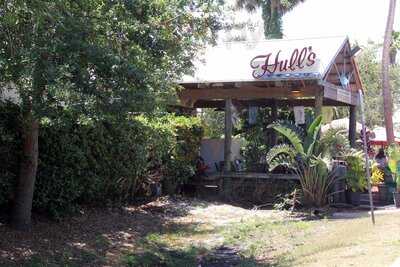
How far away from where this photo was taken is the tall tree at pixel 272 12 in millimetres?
32375

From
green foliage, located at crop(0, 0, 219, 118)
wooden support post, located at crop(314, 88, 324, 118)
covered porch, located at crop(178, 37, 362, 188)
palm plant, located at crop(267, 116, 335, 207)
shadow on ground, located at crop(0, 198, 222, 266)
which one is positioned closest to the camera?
green foliage, located at crop(0, 0, 219, 118)

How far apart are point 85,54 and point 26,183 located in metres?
3.84

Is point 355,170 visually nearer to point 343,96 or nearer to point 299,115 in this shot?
point 343,96

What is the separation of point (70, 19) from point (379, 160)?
44.9 feet

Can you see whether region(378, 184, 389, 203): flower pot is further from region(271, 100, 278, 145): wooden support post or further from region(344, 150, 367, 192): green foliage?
region(271, 100, 278, 145): wooden support post

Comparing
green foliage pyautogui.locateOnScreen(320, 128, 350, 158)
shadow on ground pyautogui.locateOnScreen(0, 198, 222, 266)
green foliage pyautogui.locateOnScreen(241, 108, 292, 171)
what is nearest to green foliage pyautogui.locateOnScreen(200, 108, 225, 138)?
green foliage pyautogui.locateOnScreen(241, 108, 292, 171)

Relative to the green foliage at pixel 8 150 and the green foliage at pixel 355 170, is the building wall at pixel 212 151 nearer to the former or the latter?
the green foliage at pixel 355 170

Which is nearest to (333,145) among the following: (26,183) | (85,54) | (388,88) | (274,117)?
(274,117)

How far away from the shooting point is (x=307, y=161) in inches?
611

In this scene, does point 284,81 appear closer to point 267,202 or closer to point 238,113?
point 267,202

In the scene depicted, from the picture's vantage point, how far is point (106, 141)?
13227mm

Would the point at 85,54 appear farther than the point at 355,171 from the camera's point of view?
No

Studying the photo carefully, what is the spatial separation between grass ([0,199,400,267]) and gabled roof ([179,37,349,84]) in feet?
13.1

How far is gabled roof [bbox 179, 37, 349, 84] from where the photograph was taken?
16.4 meters
